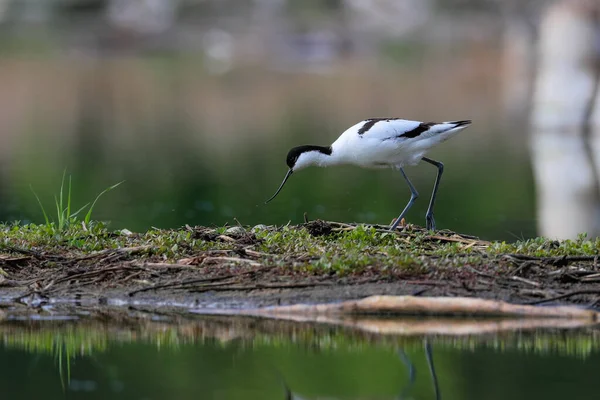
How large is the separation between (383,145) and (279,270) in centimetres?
206

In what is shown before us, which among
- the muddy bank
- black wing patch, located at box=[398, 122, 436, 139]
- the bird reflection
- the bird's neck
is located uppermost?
black wing patch, located at box=[398, 122, 436, 139]

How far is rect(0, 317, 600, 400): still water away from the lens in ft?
19.5

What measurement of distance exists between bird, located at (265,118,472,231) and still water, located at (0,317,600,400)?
2541mm

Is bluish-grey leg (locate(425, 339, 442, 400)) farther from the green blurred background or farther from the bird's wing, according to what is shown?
the green blurred background

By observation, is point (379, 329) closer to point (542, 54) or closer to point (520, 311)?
point (520, 311)

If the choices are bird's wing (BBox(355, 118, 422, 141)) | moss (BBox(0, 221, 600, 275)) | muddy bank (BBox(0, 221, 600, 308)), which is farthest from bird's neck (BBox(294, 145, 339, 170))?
muddy bank (BBox(0, 221, 600, 308))

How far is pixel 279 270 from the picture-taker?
25.2 feet

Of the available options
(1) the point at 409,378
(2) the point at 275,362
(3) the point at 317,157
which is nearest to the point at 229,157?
(3) the point at 317,157

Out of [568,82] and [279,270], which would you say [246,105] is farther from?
A: [279,270]

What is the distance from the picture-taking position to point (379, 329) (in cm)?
702

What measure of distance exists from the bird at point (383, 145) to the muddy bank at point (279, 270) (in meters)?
1.13

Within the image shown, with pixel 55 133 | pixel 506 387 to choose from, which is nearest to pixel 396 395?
pixel 506 387

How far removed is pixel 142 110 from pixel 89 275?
79.5 ft

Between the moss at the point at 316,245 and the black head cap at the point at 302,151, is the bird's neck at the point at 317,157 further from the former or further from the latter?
the moss at the point at 316,245
